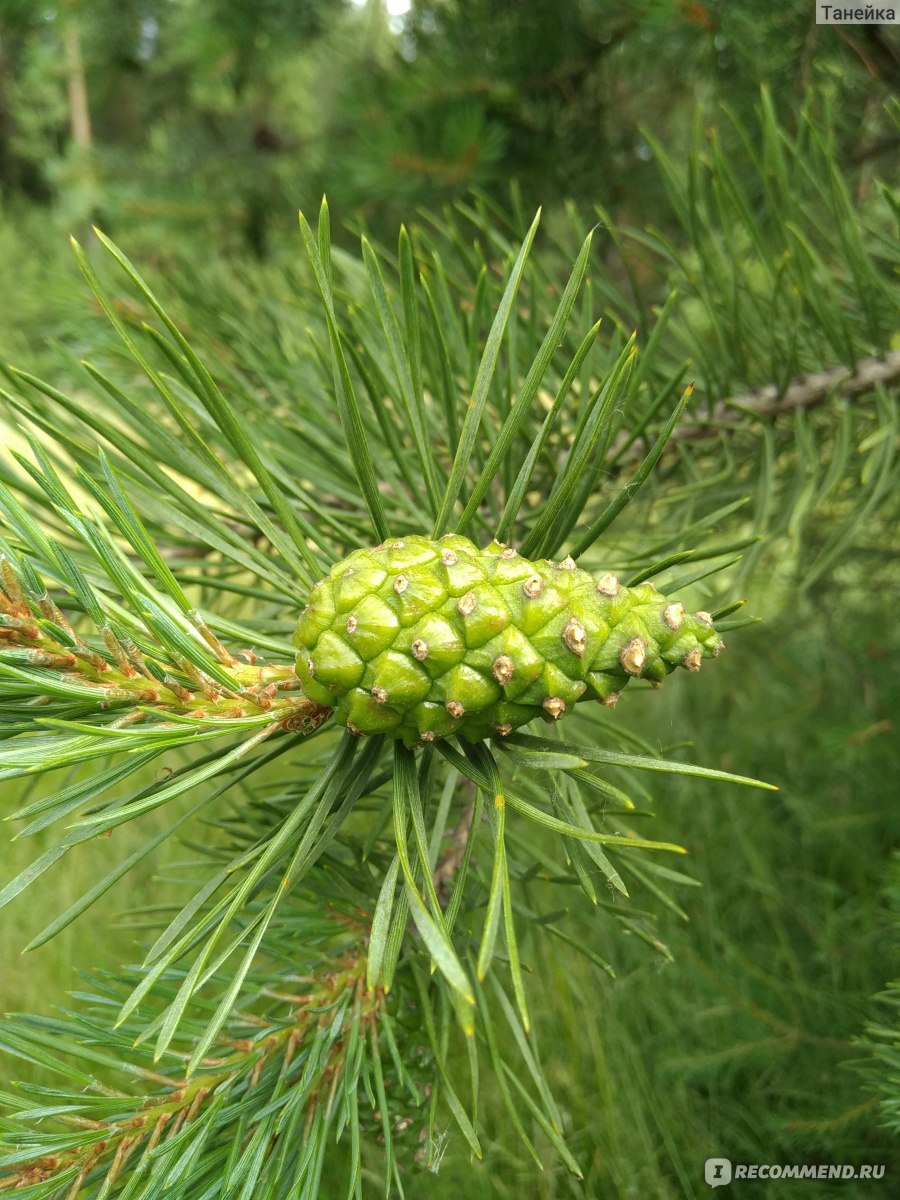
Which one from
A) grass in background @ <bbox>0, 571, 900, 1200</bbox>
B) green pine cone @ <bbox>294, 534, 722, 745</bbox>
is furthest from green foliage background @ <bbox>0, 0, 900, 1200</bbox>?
green pine cone @ <bbox>294, 534, 722, 745</bbox>

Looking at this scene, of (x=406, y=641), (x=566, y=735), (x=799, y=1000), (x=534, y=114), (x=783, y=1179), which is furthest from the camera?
(x=534, y=114)

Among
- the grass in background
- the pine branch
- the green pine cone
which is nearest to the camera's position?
the green pine cone

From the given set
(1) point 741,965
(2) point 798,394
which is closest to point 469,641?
(2) point 798,394

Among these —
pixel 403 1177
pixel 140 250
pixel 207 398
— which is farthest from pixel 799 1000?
pixel 140 250

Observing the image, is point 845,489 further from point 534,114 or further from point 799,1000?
→ point 534,114

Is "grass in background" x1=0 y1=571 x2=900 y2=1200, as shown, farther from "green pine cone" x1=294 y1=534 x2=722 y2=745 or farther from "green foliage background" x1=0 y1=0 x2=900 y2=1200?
"green pine cone" x1=294 y1=534 x2=722 y2=745

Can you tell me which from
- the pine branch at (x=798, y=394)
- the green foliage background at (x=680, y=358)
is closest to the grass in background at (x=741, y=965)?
the green foliage background at (x=680, y=358)
